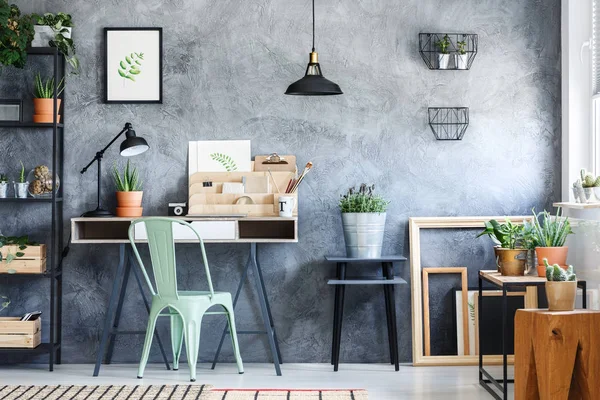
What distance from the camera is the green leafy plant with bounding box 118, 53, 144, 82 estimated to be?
16.9ft

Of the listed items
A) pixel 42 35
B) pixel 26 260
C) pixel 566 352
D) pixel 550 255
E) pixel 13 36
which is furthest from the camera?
pixel 42 35

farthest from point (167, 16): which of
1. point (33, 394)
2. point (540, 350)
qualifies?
point (540, 350)

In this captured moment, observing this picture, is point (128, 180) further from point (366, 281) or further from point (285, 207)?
point (366, 281)

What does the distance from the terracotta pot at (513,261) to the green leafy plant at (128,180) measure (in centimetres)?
242

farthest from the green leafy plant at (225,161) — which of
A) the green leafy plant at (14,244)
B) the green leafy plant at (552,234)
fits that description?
the green leafy plant at (552,234)

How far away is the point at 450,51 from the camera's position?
5.13 m

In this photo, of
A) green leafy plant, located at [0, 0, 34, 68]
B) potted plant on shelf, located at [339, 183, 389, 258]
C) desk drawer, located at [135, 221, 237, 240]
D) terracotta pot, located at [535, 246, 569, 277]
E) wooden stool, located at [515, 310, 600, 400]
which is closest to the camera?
wooden stool, located at [515, 310, 600, 400]

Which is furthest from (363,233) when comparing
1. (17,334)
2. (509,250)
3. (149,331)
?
(17,334)

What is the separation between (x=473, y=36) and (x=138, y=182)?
245 cm

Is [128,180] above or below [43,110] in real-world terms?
below

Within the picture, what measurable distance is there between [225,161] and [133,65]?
0.89 metres

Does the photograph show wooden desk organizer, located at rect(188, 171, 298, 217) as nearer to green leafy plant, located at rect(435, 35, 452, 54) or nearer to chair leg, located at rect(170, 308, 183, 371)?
chair leg, located at rect(170, 308, 183, 371)

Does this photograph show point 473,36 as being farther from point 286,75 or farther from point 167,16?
point 167,16

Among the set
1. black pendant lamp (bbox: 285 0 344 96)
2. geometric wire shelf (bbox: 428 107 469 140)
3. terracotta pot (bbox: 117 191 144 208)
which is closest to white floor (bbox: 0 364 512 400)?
terracotta pot (bbox: 117 191 144 208)
